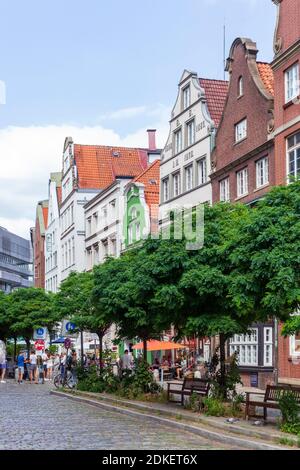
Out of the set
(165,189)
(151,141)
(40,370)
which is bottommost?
(40,370)

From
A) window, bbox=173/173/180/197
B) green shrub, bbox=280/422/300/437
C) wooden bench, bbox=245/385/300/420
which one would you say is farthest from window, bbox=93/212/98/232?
green shrub, bbox=280/422/300/437

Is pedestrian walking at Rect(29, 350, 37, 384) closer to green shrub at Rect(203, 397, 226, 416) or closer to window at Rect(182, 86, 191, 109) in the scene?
window at Rect(182, 86, 191, 109)

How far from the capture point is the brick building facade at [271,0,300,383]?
3191cm

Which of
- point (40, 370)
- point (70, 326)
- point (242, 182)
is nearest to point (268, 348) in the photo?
point (242, 182)

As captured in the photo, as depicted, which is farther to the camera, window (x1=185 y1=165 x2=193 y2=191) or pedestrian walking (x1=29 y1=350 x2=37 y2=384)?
pedestrian walking (x1=29 y1=350 x2=37 y2=384)

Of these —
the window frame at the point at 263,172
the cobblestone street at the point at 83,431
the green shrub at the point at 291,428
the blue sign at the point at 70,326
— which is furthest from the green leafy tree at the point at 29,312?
the green shrub at the point at 291,428

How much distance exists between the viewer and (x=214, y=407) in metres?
18.9

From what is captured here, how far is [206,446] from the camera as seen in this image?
49.0 ft

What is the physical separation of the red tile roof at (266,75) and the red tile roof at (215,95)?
4.68 m

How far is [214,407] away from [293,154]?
51.9ft

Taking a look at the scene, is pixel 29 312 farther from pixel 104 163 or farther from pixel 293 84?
pixel 293 84

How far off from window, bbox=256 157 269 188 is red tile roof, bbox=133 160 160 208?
64.5ft

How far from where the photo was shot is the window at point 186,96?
1793 inches

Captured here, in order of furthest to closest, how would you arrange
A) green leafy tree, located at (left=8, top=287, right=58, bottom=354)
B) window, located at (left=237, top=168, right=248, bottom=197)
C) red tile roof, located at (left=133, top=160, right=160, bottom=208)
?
1. red tile roof, located at (left=133, top=160, right=160, bottom=208)
2. green leafy tree, located at (left=8, top=287, right=58, bottom=354)
3. window, located at (left=237, top=168, right=248, bottom=197)
